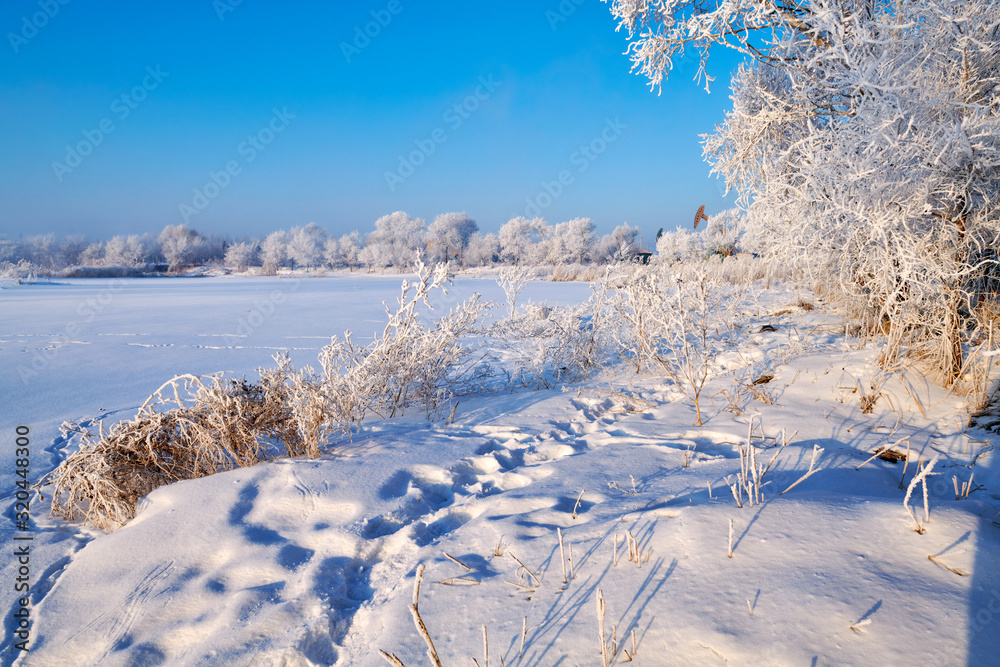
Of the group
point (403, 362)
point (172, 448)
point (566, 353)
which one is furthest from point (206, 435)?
point (566, 353)

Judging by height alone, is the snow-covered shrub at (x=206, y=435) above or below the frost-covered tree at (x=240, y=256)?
below

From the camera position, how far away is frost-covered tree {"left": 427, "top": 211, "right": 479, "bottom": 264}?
5500 cm

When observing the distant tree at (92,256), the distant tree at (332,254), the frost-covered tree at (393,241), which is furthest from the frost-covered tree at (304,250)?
the distant tree at (92,256)

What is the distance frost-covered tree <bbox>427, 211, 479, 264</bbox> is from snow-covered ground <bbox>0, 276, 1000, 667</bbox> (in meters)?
50.4

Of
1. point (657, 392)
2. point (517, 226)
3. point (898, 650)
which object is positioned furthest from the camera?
point (517, 226)

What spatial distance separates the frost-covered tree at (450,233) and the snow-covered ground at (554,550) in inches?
1984

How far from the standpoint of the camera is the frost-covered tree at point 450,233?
55.0 meters

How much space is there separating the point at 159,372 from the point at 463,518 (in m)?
4.35

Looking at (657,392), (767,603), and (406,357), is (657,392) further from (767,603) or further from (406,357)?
(767,603)

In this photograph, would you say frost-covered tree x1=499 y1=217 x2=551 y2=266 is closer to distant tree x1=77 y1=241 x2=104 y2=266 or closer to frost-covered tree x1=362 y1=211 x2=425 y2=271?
frost-covered tree x1=362 y1=211 x2=425 y2=271

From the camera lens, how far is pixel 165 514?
226cm

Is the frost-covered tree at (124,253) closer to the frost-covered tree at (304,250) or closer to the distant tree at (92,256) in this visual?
the distant tree at (92,256)

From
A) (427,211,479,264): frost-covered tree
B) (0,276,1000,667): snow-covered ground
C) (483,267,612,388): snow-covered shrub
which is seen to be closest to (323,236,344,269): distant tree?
(427,211,479,264): frost-covered tree

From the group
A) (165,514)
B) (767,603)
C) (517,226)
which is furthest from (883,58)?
(517,226)
